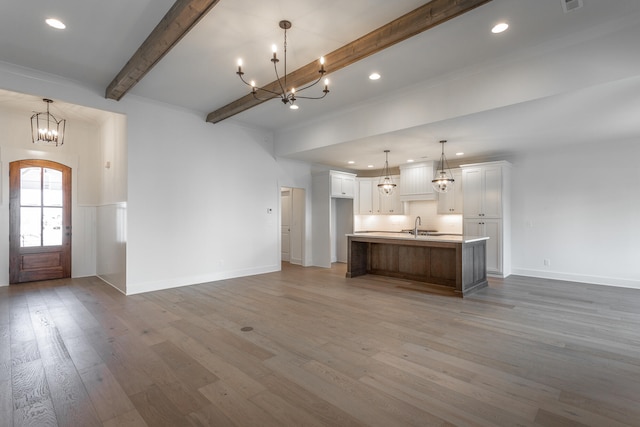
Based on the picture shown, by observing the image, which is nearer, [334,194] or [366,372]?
[366,372]

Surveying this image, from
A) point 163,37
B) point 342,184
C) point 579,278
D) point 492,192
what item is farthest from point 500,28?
point 579,278

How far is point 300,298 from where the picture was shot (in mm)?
4859

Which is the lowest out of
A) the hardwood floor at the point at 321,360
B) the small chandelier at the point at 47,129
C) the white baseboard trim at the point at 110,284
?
the hardwood floor at the point at 321,360

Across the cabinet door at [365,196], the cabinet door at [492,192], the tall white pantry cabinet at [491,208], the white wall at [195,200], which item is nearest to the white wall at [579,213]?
the tall white pantry cabinet at [491,208]

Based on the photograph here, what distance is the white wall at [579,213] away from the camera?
5.59 m

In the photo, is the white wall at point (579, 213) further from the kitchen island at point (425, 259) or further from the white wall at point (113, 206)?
the white wall at point (113, 206)

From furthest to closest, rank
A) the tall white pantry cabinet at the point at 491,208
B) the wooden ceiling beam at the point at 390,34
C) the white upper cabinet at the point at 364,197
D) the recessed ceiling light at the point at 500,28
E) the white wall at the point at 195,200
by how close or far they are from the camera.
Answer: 1. the white upper cabinet at the point at 364,197
2. the tall white pantry cabinet at the point at 491,208
3. the white wall at the point at 195,200
4. the recessed ceiling light at the point at 500,28
5. the wooden ceiling beam at the point at 390,34

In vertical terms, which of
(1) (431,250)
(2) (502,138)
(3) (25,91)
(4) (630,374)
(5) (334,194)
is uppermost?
(3) (25,91)

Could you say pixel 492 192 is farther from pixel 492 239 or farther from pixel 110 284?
pixel 110 284

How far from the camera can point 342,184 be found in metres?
8.08

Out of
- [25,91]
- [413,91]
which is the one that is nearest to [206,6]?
[413,91]

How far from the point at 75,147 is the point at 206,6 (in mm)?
5723

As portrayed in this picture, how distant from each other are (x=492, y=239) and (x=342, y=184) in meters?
3.69

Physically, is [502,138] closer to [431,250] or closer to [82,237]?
[431,250]
